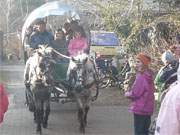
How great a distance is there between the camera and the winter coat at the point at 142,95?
28.9ft

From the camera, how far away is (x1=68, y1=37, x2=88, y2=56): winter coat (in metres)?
14.4

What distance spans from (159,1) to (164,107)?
55.3ft

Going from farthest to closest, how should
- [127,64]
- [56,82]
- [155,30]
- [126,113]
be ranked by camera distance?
[127,64]
[155,30]
[126,113]
[56,82]

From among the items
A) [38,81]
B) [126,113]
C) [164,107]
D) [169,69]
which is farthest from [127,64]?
[164,107]

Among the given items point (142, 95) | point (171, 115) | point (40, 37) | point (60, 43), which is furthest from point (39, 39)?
point (171, 115)

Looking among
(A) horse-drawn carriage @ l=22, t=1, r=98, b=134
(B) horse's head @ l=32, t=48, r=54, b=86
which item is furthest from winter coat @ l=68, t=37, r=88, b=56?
(B) horse's head @ l=32, t=48, r=54, b=86

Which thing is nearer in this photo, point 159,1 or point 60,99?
point 60,99

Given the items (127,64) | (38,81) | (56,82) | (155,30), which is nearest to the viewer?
(38,81)

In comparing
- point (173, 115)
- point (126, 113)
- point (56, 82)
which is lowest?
point (126, 113)

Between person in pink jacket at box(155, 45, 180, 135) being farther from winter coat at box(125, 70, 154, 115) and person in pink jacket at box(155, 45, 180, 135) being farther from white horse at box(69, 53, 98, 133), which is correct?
white horse at box(69, 53, 98, 133)

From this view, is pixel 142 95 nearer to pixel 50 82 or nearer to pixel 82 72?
pixel 82 72

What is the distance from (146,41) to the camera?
20.3m

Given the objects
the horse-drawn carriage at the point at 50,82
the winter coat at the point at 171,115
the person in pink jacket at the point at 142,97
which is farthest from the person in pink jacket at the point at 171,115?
the horse-drawn carriage at the point at 50,82

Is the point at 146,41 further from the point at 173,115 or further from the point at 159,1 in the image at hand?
the point at 173,115
